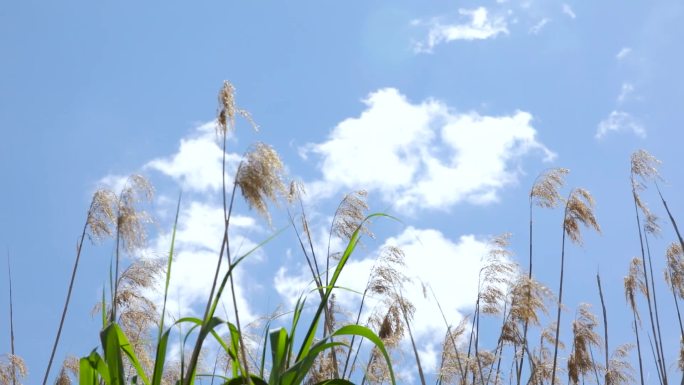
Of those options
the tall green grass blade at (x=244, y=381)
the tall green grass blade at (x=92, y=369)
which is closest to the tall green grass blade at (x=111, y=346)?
the tall green grass blade at (x=92, y=369)

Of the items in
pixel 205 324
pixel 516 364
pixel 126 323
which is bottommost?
pixel 205 324

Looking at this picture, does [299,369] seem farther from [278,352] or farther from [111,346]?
[111,346]

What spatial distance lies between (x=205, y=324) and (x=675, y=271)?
436cm

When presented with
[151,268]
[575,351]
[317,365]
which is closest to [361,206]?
[317,365]

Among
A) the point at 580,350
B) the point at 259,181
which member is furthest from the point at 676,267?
the point at 259,181

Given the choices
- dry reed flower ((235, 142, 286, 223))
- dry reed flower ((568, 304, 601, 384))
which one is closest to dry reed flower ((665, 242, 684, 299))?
dry reed flower ((568, 304, 601, 384))

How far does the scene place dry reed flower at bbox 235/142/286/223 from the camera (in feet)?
7.79

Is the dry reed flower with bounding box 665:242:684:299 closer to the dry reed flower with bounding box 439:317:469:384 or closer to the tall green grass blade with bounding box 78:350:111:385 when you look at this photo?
the dry reed flower with bounding box 439:317:469:384

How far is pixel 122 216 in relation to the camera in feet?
9.73

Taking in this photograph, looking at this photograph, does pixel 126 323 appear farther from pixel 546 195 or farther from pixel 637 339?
pixel 637 339

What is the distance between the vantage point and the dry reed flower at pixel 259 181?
2373 mm

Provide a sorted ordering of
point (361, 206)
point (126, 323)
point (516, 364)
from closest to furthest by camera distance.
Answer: point (126, 323), point (361, 206), point (516, 364)

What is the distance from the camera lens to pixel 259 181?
238cm

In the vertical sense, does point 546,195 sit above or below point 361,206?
above
